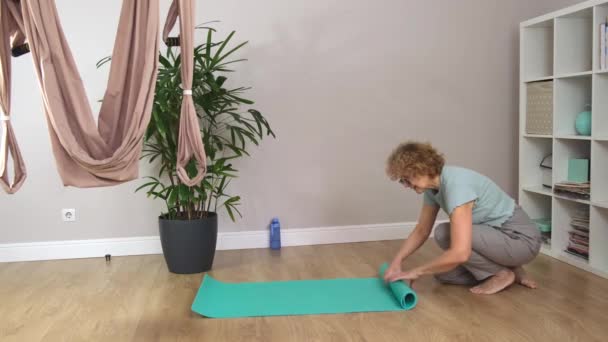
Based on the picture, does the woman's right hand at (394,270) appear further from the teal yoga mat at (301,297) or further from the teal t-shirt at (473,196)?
the teal t-shirt at (473,196)

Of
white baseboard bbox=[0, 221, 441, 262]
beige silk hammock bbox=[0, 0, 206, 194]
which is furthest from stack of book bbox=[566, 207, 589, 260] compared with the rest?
beige silk hammock bbox=[0, 0, 206, 194]

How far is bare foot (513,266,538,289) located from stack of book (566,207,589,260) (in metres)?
0.59

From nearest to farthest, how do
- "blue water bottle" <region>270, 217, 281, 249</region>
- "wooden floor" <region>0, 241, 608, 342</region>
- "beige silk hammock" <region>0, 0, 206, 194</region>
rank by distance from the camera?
"beige silk hammock" <region>0, 0, 206, 194</region> → "wooden floor" <region>0, 241, 608, 342</region> → "blue water bottle" <region>270, 217, 281, 249</region>

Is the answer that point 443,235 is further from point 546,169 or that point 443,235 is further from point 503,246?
point 546,169

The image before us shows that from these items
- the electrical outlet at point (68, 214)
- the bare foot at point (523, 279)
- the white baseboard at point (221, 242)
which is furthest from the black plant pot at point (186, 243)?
the bare foot at point (523, 279)

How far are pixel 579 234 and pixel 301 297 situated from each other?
1.76 meters

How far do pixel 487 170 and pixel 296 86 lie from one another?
1.55m

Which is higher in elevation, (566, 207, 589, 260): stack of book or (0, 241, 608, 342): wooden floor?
(566, 207, 589, 260): stack of book

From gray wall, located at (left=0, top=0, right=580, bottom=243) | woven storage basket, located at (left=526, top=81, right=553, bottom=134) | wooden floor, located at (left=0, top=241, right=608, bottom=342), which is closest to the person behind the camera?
wooden floor, located at (left=0, top=241, right=608, bottom=342)

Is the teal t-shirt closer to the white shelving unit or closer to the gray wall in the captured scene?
the white shelving unit

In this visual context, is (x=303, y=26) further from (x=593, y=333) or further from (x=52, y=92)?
(x=593, y=333)

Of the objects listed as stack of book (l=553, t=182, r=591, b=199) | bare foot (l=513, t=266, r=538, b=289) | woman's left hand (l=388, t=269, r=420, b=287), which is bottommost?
bare foot (l=513, t=266, r=538, b=289)

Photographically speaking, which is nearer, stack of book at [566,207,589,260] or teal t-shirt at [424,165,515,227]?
teal t-shirt at [424,165,515,227]

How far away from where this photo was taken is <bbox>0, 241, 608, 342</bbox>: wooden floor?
95.0 inches
